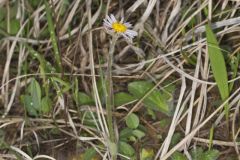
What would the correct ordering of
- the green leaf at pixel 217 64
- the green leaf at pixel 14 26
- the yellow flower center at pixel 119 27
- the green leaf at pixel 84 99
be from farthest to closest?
the green leaf at pixel 14 26 → the green leaf at pixel 84 99 → the green leaf at pixel 217 64 → the yellow flower center at pixel 119 27

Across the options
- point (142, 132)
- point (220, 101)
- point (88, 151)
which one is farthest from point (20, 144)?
point (220, 101)

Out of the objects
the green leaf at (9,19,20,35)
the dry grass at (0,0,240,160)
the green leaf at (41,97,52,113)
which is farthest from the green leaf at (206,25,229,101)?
the green leaf at (9,19,20,35)

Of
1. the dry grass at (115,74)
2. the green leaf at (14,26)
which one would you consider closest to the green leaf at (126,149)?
the dry grass at (115,74)

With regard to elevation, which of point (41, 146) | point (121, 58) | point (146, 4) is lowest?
point (41, 146)

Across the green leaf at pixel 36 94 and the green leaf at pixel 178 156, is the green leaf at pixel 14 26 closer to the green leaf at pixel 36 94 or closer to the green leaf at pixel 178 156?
the green leaf at pixel 36 94

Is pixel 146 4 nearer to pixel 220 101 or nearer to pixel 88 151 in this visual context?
pixel 220 101
